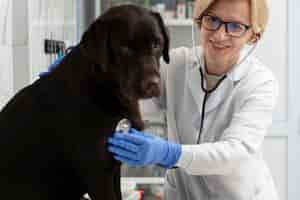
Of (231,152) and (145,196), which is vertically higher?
(231,152)

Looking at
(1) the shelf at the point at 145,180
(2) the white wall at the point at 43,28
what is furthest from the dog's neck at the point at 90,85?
(1) the shelf at the point at 145,180

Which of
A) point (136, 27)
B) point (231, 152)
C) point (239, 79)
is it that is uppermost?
point (136, 27)

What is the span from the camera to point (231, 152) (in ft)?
3.80

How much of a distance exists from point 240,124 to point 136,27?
0.36 meters

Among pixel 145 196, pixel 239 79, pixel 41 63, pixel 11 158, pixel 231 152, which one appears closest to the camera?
pixel 11 158

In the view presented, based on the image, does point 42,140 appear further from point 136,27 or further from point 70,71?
point 136,27

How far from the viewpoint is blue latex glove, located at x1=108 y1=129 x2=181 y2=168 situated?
102 cm

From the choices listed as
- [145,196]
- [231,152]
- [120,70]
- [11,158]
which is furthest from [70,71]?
[145,196]

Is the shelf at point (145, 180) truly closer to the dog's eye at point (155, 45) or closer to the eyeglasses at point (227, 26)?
the eyeglasses at point (227, 26)

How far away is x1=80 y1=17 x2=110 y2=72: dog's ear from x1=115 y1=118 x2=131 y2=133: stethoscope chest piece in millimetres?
119

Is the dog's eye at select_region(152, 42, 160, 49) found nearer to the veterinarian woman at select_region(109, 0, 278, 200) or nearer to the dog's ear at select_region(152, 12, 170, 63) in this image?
the dog's ear at select_region(152, 12, 170, 63)

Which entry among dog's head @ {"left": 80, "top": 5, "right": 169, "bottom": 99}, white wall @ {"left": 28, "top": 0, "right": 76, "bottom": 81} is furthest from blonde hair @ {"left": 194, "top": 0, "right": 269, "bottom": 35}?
white wall @ {"left": 28, "top": 0, "right": 76, "bottom": 81}

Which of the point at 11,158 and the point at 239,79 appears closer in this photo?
the point at 11,158

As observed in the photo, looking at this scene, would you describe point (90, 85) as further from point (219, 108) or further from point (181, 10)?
point (181, 10)
